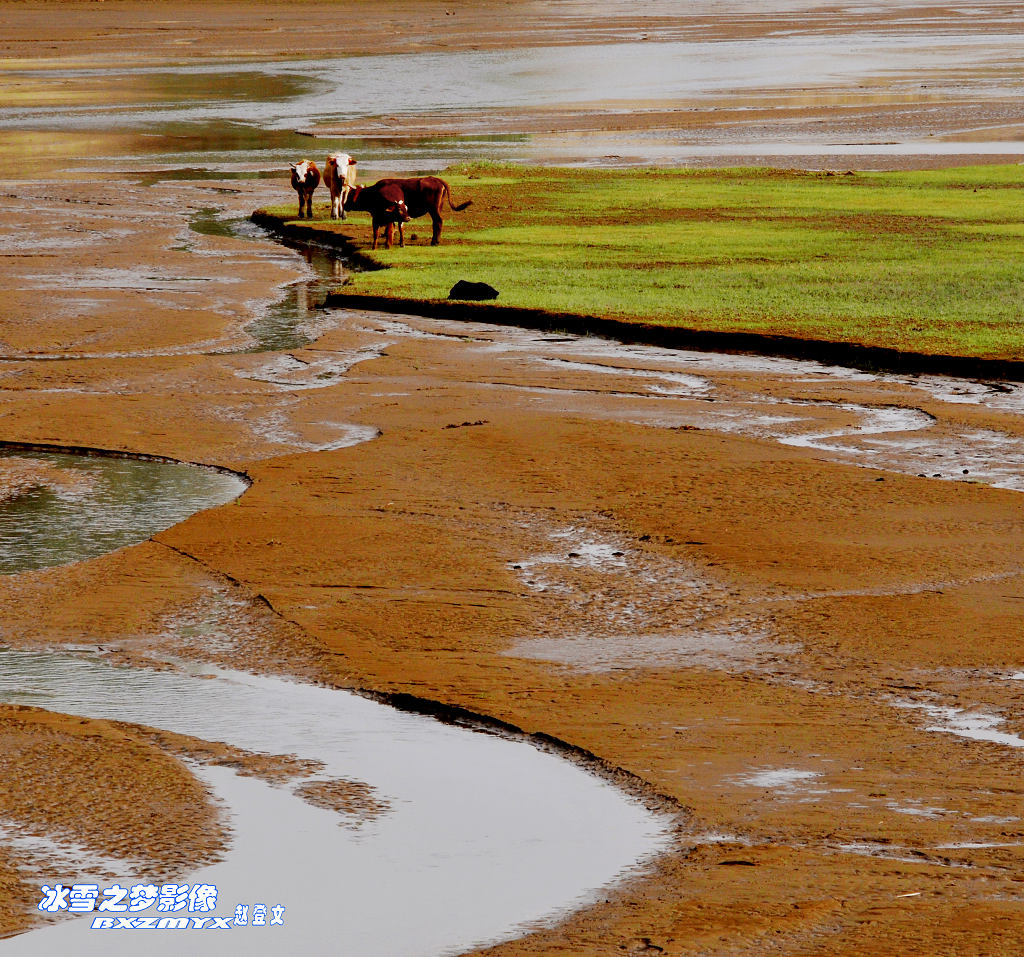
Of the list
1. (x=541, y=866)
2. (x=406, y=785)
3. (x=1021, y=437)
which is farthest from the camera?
(x=1021, y=437)

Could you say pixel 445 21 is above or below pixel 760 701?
above

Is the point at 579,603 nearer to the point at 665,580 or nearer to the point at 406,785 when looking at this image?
the point at 665,580

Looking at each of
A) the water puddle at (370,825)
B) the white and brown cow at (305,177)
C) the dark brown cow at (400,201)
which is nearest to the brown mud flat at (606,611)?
the water puddle at (370,825)

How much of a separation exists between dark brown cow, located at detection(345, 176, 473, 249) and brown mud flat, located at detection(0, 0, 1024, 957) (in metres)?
6.37

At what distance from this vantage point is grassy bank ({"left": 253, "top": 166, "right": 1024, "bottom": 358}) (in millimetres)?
15016

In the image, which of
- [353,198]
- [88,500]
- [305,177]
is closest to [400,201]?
[353,198]

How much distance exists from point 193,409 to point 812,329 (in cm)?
537

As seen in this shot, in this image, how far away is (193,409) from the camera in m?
12.2

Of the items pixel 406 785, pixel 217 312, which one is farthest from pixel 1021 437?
pixel 217 312

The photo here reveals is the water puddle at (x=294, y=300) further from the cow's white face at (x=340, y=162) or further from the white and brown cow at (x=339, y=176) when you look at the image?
the cow's white face at (x=340, y=162)

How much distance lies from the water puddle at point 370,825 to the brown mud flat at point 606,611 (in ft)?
0.50

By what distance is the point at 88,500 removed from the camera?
9766 mm

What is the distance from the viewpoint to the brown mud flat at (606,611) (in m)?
5.08

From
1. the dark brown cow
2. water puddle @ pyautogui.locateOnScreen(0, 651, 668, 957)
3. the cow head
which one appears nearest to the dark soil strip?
the dark brown cow
